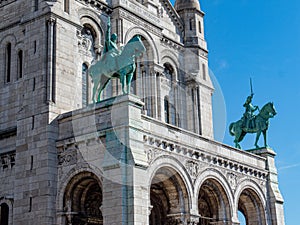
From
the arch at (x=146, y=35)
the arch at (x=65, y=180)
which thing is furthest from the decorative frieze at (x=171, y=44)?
the arch at (x=65, y=180)

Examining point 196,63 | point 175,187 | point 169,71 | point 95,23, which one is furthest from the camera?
point 196,63

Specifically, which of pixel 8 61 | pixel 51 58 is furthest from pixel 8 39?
pixel 51 58

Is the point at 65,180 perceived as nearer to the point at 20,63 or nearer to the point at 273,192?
the point at 20,63

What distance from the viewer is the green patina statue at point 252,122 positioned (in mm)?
43062

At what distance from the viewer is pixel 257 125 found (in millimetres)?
43156

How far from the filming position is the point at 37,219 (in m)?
31.9

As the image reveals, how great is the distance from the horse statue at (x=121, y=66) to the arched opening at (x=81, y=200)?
14.7 ft

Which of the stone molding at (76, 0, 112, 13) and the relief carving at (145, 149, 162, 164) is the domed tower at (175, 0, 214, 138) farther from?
the relief carving at (145, 149, 162, 164)

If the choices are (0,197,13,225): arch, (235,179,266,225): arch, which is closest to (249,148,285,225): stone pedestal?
(235,179,266,225): arch

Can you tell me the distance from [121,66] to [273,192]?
15.8 metres

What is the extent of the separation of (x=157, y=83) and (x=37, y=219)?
14500 millimetres

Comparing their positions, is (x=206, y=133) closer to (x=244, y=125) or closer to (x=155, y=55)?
(x=244, y=125)

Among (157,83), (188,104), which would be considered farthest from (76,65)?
(188,104)

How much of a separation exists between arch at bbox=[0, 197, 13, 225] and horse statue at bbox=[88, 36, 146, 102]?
7.58 m
